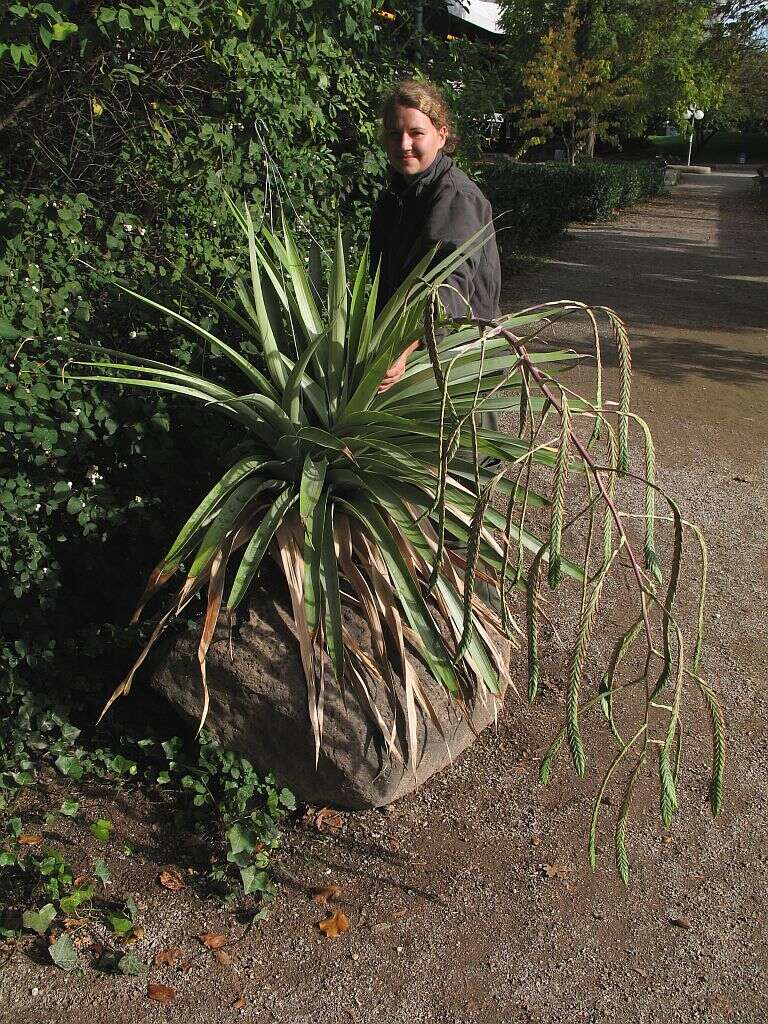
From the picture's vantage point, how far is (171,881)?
9.47 ft

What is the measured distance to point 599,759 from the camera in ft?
11.3

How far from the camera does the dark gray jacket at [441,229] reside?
11.4ft

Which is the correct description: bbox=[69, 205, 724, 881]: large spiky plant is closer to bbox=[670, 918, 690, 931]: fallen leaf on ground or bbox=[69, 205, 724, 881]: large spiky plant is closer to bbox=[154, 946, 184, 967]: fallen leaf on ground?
bbox=[670, 918, 690, 931]: fallen leaf on ground

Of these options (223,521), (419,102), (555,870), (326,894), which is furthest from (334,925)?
(419,102)

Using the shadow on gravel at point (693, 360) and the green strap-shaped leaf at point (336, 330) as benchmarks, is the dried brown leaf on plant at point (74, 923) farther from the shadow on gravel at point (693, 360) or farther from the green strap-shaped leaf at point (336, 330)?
the shadow on gravel at point (693, 360)

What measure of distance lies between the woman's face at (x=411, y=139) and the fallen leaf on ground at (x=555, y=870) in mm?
2408

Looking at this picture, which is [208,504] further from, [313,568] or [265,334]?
[265,334]

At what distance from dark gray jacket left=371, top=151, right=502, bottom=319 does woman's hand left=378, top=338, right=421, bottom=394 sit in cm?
23

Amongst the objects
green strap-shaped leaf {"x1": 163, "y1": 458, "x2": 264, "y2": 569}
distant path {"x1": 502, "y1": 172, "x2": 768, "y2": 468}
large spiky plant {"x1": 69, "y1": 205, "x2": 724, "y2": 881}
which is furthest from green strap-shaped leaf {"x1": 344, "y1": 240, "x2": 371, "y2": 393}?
distant path {"x1": 502, "y1": 172, "x2": 768, "y2": 468}

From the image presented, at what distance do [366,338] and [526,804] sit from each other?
165cm

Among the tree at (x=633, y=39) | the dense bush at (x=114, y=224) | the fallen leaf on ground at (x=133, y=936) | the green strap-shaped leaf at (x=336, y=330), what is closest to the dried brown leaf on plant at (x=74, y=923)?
the fallen leaf on ground at (x=133, y=936)

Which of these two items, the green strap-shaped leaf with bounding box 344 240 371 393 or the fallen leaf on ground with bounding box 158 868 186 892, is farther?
the green strap-shaped leaf with bounding box 344 240 371 393

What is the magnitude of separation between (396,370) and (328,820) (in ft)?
4.82

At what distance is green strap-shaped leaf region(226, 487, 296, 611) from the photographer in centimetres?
297
